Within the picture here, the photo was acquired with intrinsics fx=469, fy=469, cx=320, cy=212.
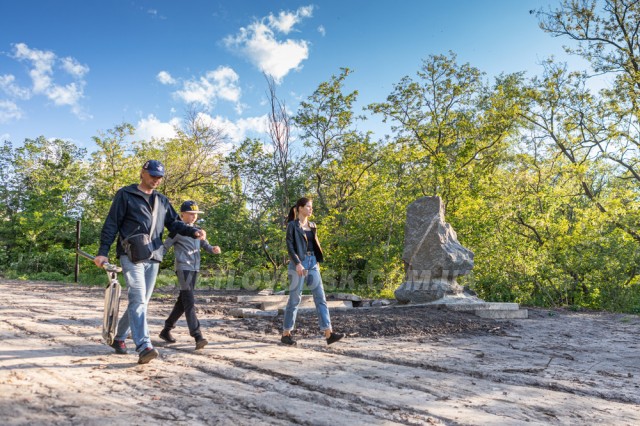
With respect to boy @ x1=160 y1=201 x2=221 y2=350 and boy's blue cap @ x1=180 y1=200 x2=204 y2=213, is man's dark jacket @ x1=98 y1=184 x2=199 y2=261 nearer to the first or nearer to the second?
boy @ x1=160 y1=201 x2=221 y2=350

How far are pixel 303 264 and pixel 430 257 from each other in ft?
21.3

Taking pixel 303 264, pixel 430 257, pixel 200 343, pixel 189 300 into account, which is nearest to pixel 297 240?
pixel 303 264

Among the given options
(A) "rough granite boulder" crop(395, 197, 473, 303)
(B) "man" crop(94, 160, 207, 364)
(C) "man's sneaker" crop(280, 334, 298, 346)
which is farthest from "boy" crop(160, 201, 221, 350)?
(A) "rough granite boulder" crop(395, 197, 473, 303)

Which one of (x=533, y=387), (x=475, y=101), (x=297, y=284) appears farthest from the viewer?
(x=475, y=101)

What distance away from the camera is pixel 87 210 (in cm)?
2720

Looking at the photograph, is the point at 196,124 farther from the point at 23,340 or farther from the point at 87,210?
the point at 23,340

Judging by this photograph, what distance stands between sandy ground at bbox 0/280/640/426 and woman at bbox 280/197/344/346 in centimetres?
29

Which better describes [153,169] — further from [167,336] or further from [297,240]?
[167,336]

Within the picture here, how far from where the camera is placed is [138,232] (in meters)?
4.66

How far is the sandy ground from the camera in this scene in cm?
317

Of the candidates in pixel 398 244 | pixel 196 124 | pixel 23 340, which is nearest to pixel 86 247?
pixel 196 124

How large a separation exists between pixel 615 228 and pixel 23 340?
1767 cm

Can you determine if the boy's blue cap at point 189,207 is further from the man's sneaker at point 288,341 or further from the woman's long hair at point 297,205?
the man's sneaker at point 288,341

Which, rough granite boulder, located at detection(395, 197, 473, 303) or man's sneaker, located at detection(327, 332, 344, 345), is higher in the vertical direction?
rough granite boulder, located at detection(395, 197, 473, 303)
